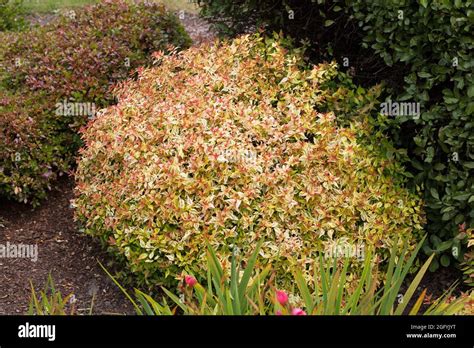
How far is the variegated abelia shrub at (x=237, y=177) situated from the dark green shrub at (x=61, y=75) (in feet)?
2.44

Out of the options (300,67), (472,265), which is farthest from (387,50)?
(472,265)

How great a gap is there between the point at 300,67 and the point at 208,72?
29.9 inches

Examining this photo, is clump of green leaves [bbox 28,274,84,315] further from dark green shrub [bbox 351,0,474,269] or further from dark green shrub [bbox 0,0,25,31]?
dark green shrub [bbox 0,0,25,31]

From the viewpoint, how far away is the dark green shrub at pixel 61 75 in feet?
19.4

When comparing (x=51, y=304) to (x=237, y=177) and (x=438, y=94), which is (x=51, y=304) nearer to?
(x=237, y=177)

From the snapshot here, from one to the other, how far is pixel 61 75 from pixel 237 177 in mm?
2539

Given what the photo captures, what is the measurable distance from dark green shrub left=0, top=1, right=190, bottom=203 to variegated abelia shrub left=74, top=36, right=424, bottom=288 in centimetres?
74

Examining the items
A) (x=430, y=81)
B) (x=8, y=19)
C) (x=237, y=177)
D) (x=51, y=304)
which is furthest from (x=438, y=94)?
(x=8, y=19)

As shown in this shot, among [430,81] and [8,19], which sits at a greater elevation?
[8,19]

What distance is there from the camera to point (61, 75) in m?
6.40

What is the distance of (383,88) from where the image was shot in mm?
5293

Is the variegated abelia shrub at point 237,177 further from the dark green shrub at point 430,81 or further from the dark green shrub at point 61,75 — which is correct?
the dark green shrub at point 61,75

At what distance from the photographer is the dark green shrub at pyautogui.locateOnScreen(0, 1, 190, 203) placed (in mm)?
5910

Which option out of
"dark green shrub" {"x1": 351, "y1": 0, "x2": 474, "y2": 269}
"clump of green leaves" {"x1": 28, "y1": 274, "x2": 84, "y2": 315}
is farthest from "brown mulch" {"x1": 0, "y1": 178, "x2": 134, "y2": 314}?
"dark green shrub" {"x1": 351, "y1": 0, "x2": 474, "y2": 269}
